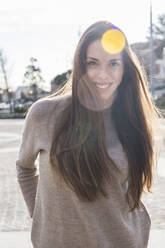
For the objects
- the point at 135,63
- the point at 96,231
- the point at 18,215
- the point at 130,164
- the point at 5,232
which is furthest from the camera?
the point at 18,215

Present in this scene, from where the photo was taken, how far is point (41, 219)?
5.70ft

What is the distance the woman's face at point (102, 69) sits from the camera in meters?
1.72

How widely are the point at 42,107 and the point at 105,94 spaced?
35 centimetres

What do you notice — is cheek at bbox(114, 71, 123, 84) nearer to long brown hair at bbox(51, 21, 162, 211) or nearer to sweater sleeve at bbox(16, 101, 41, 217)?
long brown hair at bbox(51, 21, 162, 211)

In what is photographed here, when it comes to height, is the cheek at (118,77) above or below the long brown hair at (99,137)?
above

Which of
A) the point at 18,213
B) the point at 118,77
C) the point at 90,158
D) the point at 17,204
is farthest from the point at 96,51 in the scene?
the point at 17,204

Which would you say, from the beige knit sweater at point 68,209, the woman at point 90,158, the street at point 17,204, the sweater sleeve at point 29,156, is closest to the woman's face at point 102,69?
the woman at point 90,158

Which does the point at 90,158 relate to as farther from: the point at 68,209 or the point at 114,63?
the point at 114,63

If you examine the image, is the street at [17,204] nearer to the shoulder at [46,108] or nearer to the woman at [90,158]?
the woman at [90,158]

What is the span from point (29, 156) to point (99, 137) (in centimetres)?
39

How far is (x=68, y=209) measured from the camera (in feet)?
5.35

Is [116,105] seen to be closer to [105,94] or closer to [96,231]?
A: [105,94]

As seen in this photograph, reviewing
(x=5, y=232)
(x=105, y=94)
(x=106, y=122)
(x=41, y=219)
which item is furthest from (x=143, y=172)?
(x=5, y=232)

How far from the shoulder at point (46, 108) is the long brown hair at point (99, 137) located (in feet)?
0.12
